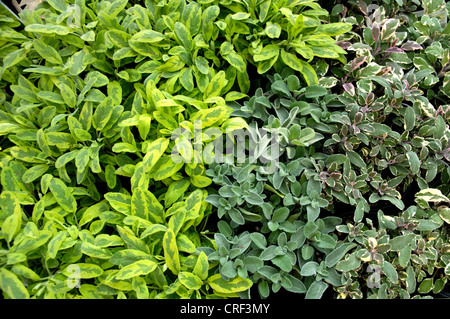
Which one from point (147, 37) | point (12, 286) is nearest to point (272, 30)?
point (147, 37)

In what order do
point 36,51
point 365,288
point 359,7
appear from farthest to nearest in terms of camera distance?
point 359,7, point 36,51, point 365,288

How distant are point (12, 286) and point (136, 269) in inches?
14.4

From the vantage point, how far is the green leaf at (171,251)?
4.05ft

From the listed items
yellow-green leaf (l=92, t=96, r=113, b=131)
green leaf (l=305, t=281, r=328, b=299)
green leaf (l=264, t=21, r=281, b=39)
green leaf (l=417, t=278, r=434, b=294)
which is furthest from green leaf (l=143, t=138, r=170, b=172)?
green leaf (l=417, t=278, r=434, b=294)

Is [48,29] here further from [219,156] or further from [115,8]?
[219,156]

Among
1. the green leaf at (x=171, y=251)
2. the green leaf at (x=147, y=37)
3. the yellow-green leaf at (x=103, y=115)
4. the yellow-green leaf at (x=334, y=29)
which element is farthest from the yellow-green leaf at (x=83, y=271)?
the yellow-green leaf at (x=334, y=29)

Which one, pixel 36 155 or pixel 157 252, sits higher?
pixel 36 155

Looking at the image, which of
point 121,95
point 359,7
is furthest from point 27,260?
point 359,7

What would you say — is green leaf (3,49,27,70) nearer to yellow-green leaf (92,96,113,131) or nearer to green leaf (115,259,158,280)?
yellow-green leaf (92,96,113,131)

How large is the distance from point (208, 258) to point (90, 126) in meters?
0.71

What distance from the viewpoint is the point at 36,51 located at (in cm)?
167

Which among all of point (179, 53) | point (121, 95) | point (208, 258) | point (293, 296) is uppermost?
point (179, 53)

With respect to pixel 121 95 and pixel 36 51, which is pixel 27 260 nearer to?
pixel 121 95

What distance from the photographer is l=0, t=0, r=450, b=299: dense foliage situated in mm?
1299
